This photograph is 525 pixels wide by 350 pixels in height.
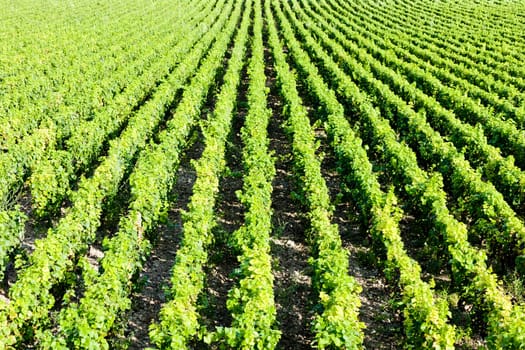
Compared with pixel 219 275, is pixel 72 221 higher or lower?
higher

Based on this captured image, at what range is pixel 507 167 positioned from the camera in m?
12.2

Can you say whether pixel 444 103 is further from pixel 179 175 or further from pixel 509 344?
pixel 509 344

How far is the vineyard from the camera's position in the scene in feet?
25.3

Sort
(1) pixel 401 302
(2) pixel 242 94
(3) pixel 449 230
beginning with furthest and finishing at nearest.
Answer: (2) pixel 242 94, (3) pixel 449 230, (1) pixel 401 302

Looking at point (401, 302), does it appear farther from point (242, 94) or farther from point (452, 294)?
point (242, 94)

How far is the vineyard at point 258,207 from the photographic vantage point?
7.71m

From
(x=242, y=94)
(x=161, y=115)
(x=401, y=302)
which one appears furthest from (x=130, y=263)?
(x=242, y=94)

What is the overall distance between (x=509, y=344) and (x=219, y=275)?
18.0 feet

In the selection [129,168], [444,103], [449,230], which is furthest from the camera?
[444,103]

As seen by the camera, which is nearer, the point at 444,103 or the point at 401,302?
the point at 401,302

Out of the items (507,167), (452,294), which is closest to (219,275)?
(452,294)

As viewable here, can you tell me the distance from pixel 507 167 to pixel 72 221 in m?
10.5

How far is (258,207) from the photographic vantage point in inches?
395

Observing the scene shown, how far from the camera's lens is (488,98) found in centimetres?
1767
